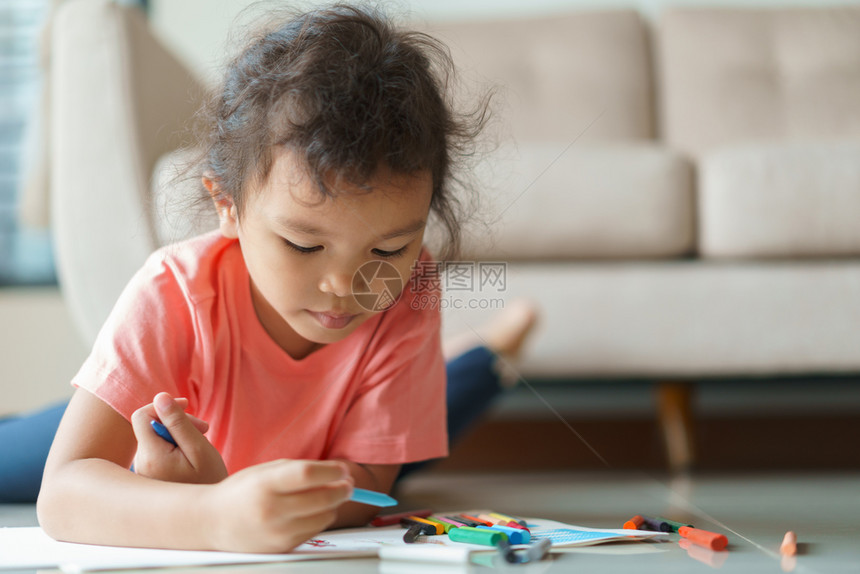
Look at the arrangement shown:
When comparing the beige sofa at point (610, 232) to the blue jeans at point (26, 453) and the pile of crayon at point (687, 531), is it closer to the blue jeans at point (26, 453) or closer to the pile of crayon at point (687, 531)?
the blue jeans at point (26, 453)

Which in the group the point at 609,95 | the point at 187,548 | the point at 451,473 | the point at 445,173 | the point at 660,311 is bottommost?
the point at 451,473

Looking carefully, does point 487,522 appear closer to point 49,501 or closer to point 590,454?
point 49,501

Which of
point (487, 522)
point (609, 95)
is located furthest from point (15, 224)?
point (487, 522)

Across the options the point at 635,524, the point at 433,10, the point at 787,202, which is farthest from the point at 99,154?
the point at 433,10

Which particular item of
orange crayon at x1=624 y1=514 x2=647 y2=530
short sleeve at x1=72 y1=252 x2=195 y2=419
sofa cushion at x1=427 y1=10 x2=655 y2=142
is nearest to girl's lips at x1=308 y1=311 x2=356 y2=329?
short sleeve at x1=72 y1=252 x2=195 y2=419

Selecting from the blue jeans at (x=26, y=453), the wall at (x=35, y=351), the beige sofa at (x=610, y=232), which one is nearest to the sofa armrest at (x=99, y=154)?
the beige sofa at (x=610, y=232)

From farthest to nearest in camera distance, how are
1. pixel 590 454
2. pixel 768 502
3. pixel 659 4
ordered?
pixel 659 4 → pixel 590 454 → pixel 768 502

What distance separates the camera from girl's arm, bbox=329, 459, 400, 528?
64 cm

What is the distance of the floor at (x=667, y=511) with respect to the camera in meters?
0.50

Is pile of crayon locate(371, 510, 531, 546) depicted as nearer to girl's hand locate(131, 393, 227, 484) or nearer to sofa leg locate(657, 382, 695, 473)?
girl's hand locate(131, 393, 227, 484)

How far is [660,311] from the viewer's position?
3.39ft

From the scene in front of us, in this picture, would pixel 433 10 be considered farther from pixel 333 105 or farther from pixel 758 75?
pixel 333 105

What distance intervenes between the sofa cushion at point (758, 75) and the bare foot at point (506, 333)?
0.61 metres

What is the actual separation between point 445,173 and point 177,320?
226 millimetres
